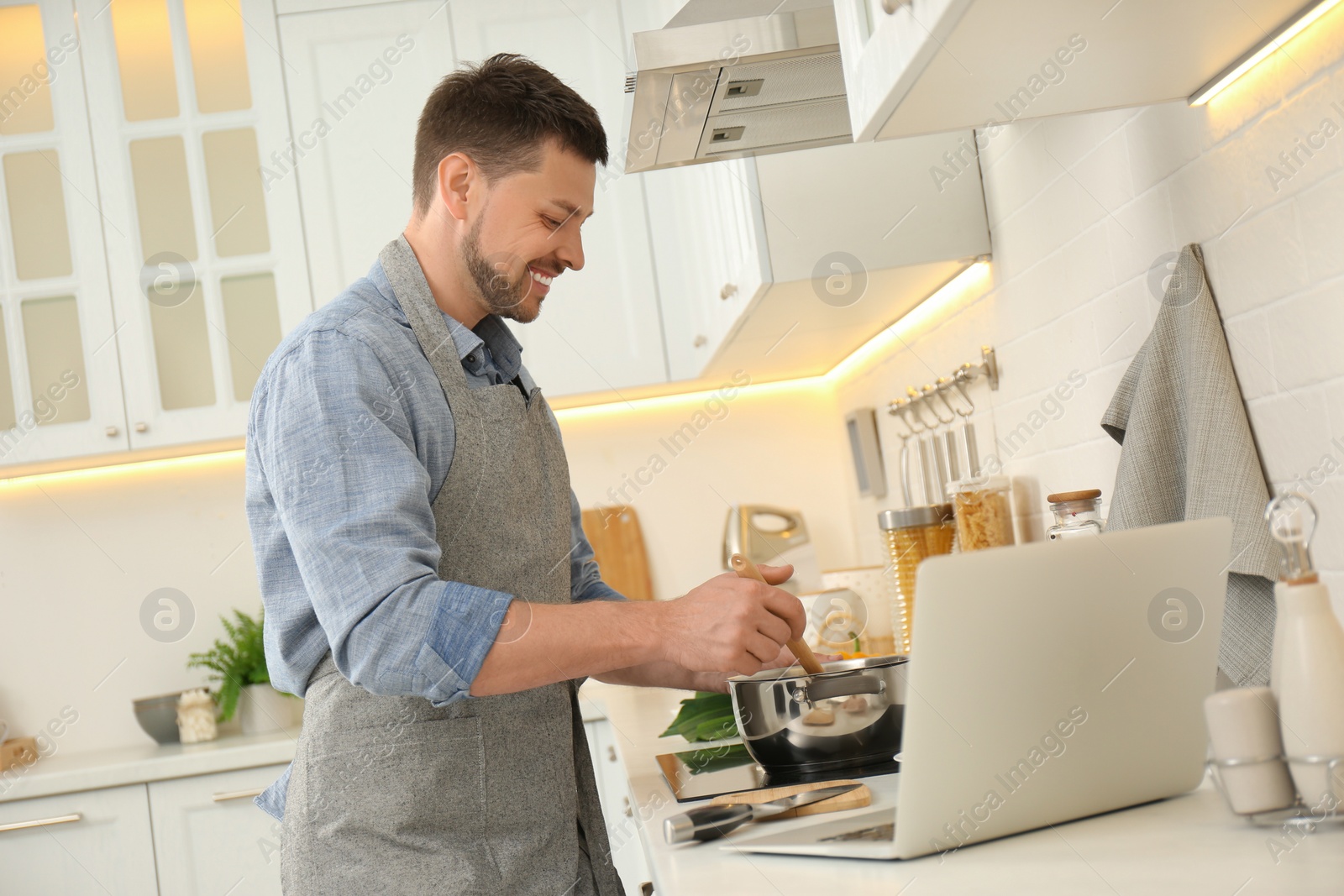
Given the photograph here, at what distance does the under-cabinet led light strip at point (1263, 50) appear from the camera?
894 millimetres

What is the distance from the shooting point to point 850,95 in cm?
104

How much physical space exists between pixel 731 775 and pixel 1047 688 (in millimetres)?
426

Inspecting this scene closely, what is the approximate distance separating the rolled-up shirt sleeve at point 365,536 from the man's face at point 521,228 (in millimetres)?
236

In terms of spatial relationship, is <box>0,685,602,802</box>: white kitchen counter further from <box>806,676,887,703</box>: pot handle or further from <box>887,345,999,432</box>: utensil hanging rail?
<box>806,676,887,703</box>: pot handle

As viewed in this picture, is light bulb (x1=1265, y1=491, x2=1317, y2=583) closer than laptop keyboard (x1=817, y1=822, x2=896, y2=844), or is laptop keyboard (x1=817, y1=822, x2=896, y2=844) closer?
light bulb (x1=1265, y1=491, x2=1317, y2=583)

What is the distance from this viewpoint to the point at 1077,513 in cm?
123

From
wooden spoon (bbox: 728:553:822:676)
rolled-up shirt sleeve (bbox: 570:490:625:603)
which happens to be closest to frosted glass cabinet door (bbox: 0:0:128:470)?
rolled-up shirt sleeve (bbox: 570:490:625:603)

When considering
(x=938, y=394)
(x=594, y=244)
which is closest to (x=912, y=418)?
(x=938, y=394)

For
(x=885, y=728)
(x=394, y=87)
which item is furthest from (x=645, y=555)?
(x=885, y=728)

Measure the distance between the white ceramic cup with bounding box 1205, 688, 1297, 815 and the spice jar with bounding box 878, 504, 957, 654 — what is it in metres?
1.03

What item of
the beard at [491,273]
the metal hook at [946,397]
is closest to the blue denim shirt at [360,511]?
the beard at [491,273]

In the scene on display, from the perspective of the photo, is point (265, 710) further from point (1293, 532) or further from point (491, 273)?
point (1293, 532)

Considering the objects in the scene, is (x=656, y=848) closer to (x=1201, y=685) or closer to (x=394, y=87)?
(x=1201, y=685)

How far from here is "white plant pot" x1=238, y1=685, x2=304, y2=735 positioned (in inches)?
103
